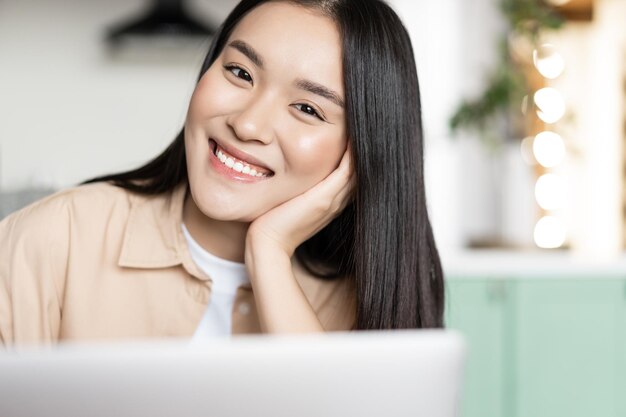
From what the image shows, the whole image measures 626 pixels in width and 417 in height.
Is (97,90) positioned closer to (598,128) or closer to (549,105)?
(549,105)

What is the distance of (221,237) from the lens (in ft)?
4.65

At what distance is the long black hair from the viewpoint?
1.31m

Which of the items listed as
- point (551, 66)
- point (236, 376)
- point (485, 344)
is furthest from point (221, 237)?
point (551, 66)

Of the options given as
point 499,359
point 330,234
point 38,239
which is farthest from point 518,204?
point 38,239

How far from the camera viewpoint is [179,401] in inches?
19.6

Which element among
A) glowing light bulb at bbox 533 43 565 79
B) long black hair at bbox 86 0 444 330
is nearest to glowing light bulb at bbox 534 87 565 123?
glowing light bulb at bbox 533 43 565 79

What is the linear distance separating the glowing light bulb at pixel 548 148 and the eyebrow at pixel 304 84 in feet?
7.72

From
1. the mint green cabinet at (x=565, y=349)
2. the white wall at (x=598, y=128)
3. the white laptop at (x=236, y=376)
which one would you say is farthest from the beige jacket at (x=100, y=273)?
the white wall at (x=598, y=128)

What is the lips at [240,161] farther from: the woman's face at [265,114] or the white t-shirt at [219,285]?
the white t-shirt at [219,285]

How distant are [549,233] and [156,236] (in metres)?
2.44

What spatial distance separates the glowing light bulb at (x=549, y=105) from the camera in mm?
3424

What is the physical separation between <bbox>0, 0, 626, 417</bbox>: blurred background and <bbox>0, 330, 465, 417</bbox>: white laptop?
7.51 feet

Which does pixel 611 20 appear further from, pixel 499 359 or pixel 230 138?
pixel 230 138

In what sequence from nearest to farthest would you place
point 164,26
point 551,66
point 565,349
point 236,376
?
point 236,376 → point 565,349 → point 164,26 → point 551,66
